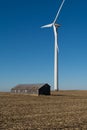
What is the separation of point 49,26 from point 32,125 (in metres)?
62.4

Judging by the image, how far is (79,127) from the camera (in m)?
18.4

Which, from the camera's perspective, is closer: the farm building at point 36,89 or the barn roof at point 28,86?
the farm building at point 36,89

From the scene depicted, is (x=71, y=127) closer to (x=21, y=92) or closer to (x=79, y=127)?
(x=79, y=127)

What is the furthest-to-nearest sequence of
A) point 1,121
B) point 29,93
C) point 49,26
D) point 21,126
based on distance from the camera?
point 29,93 → point 49,26 → point 1,121 → point 21,126

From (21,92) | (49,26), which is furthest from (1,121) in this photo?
(21,92)

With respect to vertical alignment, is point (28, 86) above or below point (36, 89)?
above

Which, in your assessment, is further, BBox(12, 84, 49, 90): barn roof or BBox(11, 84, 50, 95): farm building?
BBox(12, 84, 49, 90): barn roof

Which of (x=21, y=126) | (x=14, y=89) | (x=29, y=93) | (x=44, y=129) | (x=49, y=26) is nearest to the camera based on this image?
(x=44, y=129)

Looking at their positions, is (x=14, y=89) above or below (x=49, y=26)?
below

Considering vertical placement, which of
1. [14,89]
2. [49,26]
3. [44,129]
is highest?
[49,26]

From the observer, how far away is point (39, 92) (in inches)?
3238

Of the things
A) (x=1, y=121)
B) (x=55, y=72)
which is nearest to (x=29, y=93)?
(x=55, y=72)

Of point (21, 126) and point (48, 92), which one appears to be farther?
point (48, 92)

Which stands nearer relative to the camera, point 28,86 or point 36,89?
point 36,89
